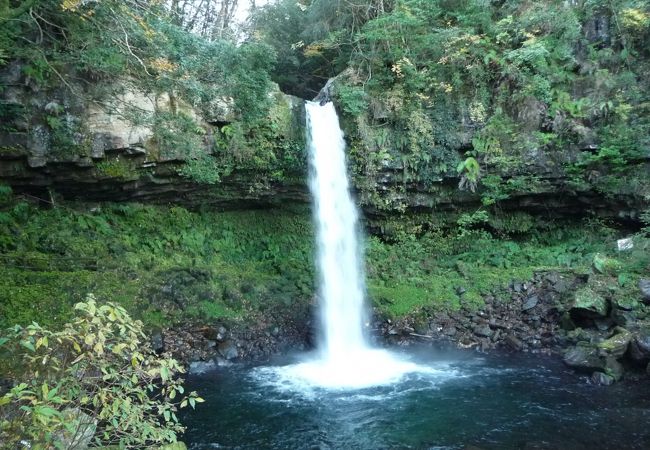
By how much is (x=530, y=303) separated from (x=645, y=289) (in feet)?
7.90

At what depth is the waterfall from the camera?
11.5 meters

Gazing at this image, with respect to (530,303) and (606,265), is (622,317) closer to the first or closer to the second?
(606,265)

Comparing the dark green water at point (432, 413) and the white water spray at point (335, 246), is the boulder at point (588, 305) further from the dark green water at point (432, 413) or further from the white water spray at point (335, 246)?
the white water spray at point (335, 246)

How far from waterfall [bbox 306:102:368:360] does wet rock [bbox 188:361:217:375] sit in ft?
10.4

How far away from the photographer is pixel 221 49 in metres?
11.0

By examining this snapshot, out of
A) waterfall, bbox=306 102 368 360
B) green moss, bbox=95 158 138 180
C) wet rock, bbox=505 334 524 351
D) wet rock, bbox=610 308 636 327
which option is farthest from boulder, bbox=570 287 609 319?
green moss, bbox=95 158 138 180

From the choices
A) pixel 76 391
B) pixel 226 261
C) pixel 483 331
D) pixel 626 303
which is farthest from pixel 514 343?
pixel 76 391

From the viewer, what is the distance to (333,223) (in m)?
12.3

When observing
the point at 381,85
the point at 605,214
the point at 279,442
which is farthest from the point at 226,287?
the point at 605,214

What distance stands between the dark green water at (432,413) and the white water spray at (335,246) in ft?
7.23

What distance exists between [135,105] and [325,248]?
6016 millimetres

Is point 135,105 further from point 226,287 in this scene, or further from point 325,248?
point 325,248

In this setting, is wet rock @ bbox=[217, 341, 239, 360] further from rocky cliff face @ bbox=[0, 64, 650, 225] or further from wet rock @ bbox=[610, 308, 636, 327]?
wet rock @ bbox=[610, 308, 636, 327]

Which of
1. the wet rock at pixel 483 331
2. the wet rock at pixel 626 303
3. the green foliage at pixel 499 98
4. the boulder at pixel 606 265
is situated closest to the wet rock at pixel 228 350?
the green foliage at pixel 499 98
